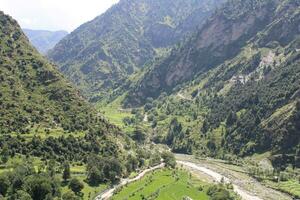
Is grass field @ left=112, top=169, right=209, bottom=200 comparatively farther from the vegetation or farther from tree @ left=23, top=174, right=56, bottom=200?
tree @ left=23, top=174, right=56, bottom=200

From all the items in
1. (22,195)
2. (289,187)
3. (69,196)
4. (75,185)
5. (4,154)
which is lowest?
(69,196)

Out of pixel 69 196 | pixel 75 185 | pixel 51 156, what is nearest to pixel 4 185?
pixel 69 196

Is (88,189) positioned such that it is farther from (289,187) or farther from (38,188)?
(289,187)

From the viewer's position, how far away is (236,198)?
164 metres

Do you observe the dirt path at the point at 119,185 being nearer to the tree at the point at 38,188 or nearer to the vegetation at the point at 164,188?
the vegetation at the point at 164,188

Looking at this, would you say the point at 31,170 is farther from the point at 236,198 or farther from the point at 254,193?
the point at 254,193

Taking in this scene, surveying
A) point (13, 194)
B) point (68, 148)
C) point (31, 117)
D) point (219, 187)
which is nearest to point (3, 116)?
point (31, 117)

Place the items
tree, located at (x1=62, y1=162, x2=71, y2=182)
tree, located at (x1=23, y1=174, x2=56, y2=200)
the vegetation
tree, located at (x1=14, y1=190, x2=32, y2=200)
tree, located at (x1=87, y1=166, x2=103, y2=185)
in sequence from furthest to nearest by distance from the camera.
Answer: tree, located at (x1=87, y1=166, x2=103, y2=185), tree, located at (x1=62, y1=162, x2=71, y2=182), the vegetation, tree, located at (x1=23, y1=174, x2=56, y2=200), tree, located at (x1=14, y1=190, x2=32, y2=200)

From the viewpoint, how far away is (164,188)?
529 feet

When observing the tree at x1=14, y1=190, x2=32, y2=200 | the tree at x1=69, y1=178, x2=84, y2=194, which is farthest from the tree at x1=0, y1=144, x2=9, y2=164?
the tree at x1=14, y1=190, x2=32, y2=200

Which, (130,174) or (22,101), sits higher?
(22,101)

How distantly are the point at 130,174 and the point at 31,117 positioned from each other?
134 ft

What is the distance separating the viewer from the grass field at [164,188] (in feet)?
497

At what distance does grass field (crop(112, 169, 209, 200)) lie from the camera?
151 meters
